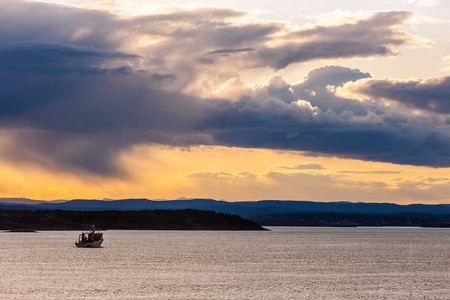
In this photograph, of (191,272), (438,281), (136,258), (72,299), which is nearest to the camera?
(72,299)

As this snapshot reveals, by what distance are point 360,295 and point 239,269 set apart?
48.0 meters

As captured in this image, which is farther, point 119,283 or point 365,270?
point 365,270

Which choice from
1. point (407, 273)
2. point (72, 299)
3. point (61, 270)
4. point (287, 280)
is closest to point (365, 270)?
point (407, 273)

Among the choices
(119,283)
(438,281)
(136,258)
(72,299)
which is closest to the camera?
(72,299)

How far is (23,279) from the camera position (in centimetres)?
12019

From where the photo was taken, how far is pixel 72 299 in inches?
3659

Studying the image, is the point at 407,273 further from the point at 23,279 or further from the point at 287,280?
the point at 23,279

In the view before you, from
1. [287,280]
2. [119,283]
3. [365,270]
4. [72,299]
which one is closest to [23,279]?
[119,283]

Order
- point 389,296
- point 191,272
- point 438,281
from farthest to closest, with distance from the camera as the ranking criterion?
point 191,272, point 438,281, point 389,296

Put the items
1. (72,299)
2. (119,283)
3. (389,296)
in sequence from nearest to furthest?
(72,299) < (389,296) < (119,283)

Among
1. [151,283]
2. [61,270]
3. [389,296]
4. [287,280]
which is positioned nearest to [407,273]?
[287,280]

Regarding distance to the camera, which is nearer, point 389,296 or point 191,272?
point 389,296

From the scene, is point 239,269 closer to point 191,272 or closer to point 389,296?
point 191,272

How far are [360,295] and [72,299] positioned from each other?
3922 cm
